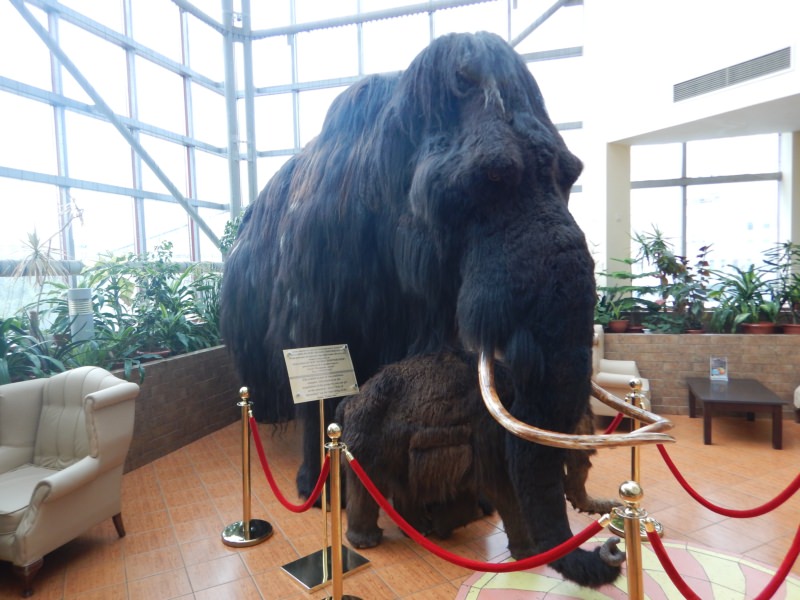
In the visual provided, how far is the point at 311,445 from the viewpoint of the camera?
11.3 ft

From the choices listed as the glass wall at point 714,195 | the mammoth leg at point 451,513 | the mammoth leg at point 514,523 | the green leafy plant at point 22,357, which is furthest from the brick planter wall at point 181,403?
the glass wall at point 714,195

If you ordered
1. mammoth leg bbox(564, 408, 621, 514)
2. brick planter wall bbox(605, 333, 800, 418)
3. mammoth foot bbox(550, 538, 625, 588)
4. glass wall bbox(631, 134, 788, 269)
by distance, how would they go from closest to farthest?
mammoth foot bbox(550, 538, 625, 588) < mammoth leg bbox(564, 408, 621, 514) < brick planter wall bbox(605, 333, 800, 418) < glass wall bbox(631, 134, 788, 269)

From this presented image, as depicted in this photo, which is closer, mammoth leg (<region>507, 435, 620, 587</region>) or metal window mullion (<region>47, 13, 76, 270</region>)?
mammoth leg (<region>507, 435, 620, 587</region>)

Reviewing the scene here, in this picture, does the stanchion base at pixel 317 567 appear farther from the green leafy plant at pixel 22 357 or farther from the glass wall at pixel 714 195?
the glass wall at pixel 714 195

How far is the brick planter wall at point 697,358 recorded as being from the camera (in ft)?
18.7

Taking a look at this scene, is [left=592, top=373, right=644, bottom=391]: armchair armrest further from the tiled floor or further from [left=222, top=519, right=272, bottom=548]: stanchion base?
[left=222, top=519, right=272, bottom=548]: stanchion base

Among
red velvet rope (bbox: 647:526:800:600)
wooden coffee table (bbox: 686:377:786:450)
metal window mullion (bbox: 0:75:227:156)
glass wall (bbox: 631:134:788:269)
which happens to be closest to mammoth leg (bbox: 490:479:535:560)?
red velvet rope (bbox: 647:526:800:600)

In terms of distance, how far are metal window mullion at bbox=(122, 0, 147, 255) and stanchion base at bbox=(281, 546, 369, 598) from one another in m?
6.60

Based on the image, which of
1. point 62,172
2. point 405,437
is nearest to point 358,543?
point 405,437

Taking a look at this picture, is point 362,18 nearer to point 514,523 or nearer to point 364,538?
point 364,538

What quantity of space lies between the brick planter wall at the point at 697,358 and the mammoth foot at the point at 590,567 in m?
4.39

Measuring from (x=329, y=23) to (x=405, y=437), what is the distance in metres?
9.55

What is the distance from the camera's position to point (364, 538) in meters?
2.96

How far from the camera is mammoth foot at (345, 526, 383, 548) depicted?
296cm
